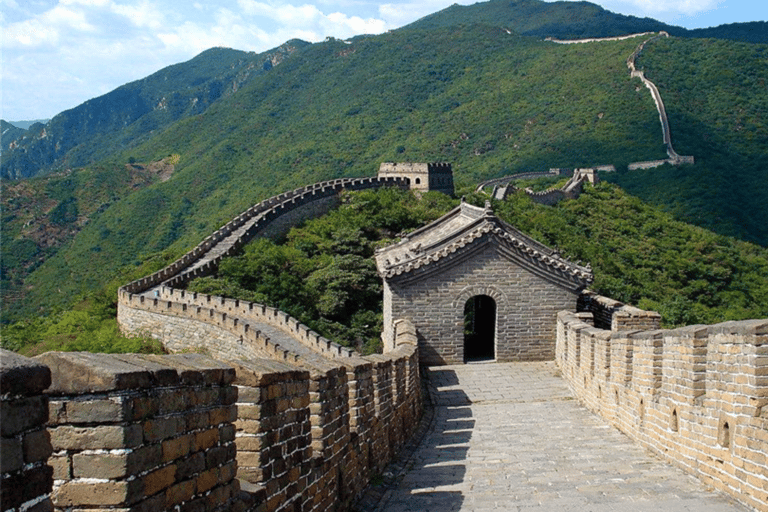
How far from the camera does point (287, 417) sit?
6.49m

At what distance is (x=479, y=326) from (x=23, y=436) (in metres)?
23.9

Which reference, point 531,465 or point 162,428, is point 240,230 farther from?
point 162,428

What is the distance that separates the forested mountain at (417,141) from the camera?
81.1 m

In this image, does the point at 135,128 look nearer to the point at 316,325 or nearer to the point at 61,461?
the point at 316,325

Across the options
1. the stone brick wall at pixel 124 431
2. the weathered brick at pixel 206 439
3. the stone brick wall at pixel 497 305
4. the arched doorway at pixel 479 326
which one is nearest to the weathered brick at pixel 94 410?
the stone brick wall at pixel 124 431

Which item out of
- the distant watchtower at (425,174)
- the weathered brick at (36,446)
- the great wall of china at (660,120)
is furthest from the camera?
the great wall of china at (660,120)

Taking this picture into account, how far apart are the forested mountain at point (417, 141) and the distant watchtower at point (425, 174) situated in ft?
29.2

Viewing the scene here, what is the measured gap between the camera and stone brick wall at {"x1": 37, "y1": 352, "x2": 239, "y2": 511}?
3.80 metres

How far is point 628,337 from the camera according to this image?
13.2 metres

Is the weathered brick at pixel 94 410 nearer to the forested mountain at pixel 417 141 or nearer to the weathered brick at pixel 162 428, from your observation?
the weathered brick at pixel 162 428

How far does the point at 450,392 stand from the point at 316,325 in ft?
45.6

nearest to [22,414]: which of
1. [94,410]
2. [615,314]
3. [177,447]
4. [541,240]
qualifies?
[94,410]

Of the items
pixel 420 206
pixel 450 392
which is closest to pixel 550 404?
pixel 450 392

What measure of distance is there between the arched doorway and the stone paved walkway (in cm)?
602
